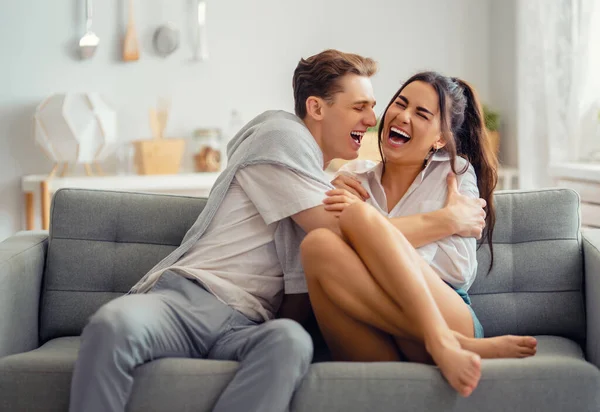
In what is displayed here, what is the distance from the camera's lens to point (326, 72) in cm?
238

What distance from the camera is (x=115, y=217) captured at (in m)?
2.46

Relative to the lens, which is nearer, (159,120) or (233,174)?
(233,174)

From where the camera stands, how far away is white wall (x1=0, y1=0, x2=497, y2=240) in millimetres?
4512

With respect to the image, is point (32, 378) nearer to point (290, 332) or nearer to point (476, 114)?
point (290, 332)

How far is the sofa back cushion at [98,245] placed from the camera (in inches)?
94.2

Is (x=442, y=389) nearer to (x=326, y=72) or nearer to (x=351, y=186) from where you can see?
(x=351, y=186)

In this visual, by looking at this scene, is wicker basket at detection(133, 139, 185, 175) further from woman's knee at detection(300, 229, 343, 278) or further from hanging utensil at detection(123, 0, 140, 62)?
woman's knee at detection(300, 229, 343, 278)

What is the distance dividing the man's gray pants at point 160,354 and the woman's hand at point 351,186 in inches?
20.7

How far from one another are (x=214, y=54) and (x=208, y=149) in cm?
58

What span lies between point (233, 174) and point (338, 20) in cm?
282

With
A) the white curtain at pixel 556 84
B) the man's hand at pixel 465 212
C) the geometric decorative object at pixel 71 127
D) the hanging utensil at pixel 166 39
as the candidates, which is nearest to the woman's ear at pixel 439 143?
the man's hand at pixel 465 212

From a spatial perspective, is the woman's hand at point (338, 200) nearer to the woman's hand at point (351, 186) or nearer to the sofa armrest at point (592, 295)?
the woman's hand at point (351, 186)

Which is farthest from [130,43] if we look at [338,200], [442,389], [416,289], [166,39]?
[442,389]

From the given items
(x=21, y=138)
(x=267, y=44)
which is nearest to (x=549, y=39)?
(x=267, y=44)
